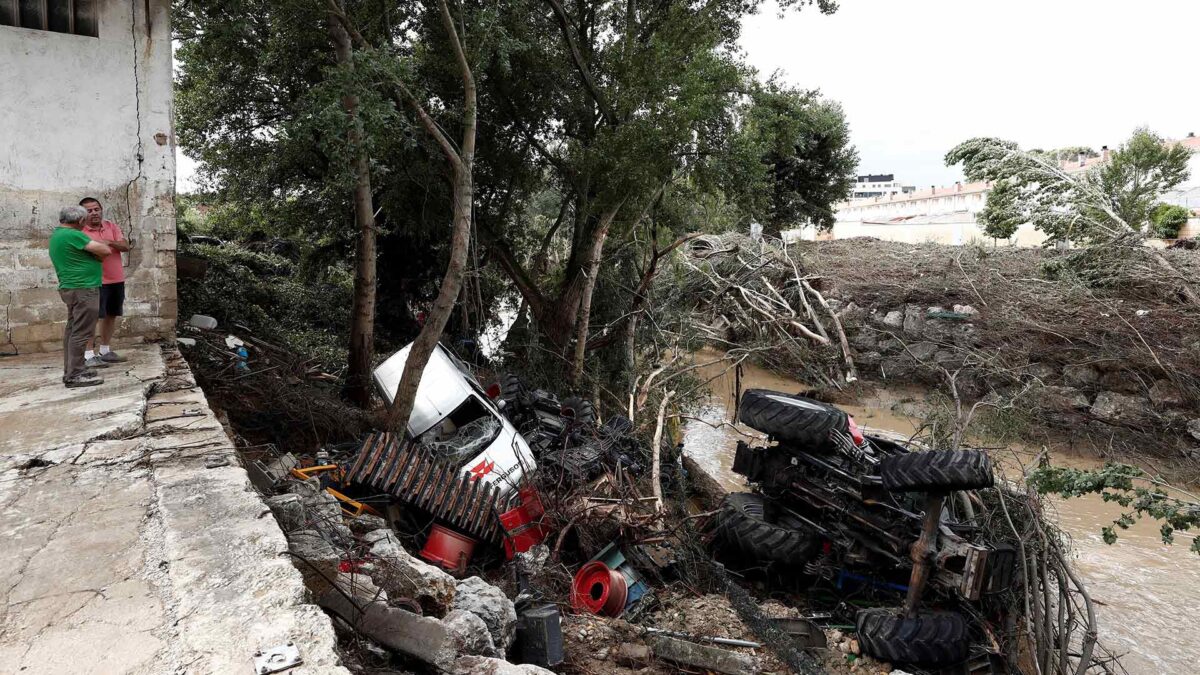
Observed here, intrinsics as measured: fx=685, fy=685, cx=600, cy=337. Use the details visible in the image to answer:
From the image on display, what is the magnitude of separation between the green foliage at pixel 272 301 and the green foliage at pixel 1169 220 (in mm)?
22991

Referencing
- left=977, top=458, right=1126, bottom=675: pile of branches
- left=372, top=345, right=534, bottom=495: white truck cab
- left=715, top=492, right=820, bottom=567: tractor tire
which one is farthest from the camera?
left=372, top=345, right=534, bottom=495: white truck cab

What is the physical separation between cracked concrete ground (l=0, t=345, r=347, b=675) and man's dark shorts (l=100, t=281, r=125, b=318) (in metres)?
1.79

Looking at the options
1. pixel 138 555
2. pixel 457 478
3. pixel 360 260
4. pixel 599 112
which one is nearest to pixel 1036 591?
pixel 457 478

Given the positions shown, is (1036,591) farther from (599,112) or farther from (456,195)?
(599,112)

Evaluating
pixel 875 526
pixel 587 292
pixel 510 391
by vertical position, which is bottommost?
pixel 875 526

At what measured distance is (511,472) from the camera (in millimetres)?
7500

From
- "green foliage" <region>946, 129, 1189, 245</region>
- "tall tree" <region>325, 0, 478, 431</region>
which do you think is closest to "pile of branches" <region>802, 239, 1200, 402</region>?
"green foliage" <region>946, 129, 1189, 245</region>

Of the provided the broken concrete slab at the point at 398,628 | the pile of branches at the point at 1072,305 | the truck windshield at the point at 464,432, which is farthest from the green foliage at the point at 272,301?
the pile of branches at the point at 1072,305

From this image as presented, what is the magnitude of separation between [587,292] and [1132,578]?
8703 millimetres

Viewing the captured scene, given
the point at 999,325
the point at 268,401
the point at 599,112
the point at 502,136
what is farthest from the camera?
the point at 999,325

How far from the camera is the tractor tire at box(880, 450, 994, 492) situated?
17.5 ft

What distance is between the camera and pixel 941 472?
17.7 ft

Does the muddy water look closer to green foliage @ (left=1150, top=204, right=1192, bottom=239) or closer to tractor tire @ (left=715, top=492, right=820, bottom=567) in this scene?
tractor tire @ (left=715, top=492, right=820, bottom=567)

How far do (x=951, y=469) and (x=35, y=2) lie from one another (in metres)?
9.14
